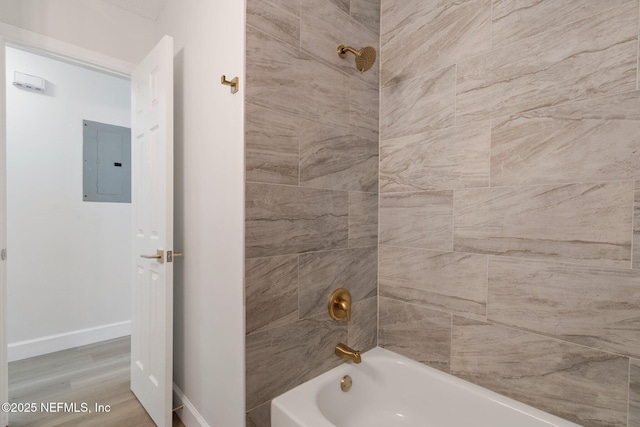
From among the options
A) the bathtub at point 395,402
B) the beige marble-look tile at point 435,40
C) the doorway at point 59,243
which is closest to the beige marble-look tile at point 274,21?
the beige marble-look tile at point 435,40

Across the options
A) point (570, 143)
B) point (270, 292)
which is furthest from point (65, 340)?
point (570, 143)

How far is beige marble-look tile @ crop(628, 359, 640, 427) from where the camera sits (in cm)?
93

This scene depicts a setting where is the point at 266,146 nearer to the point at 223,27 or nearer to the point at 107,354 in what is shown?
the point at 223,27

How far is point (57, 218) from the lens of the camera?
2.39 m

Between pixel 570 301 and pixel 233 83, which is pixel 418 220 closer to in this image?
pixel 570 301

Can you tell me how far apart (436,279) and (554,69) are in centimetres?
101

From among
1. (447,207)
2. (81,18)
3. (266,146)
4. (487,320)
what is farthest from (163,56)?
(487,320)

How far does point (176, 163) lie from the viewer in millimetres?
1715

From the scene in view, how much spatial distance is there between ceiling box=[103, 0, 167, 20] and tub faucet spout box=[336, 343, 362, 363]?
243 cm

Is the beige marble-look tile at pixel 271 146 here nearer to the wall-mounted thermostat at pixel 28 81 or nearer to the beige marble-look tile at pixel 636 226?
the beige marble-look tile at pixel 636 226

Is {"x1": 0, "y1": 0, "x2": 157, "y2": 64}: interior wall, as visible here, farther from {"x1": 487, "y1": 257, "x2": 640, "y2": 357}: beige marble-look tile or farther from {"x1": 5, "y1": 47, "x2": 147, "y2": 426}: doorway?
{"x1": 487, "y1": 257, "x2": 640, "y2": 357}: beige marble-look tile

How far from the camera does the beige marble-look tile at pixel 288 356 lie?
3.74ft

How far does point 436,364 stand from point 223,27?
6.29 ft

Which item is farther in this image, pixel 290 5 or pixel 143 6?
pixel 143 6
